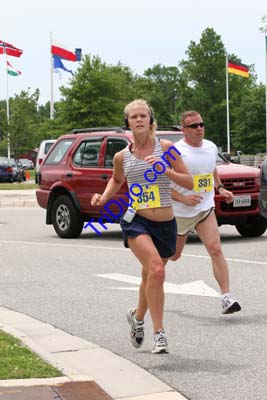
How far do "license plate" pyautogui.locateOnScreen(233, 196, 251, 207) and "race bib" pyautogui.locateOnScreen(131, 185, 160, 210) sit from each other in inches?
305

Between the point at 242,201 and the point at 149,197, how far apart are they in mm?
7877

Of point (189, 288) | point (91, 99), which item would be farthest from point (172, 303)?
point (91, 99)

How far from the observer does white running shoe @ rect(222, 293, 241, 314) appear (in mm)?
7809

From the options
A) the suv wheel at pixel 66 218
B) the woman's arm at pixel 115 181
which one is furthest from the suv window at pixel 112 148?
the woman's arm at pixel 115 181

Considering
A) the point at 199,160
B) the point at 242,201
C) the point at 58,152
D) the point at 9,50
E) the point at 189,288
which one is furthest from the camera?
the point at 9,50

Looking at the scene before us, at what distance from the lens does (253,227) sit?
15.1 m

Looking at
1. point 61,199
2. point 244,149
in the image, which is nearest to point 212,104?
point 244,149

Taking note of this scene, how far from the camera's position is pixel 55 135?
49719 mm

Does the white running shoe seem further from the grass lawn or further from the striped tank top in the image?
the grass lawn

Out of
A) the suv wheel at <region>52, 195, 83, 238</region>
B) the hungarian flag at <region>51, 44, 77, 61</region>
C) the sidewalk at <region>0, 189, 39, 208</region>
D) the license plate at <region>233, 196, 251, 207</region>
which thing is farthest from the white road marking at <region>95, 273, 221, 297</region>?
the hungarian flag at <region>51, 44, 77, 61</region>

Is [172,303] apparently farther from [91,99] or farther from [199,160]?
[91,99]

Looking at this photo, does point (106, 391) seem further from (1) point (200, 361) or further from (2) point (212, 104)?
(2) point (212, 104)

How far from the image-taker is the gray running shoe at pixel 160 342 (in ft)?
21.0

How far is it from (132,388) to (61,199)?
34.3ft
